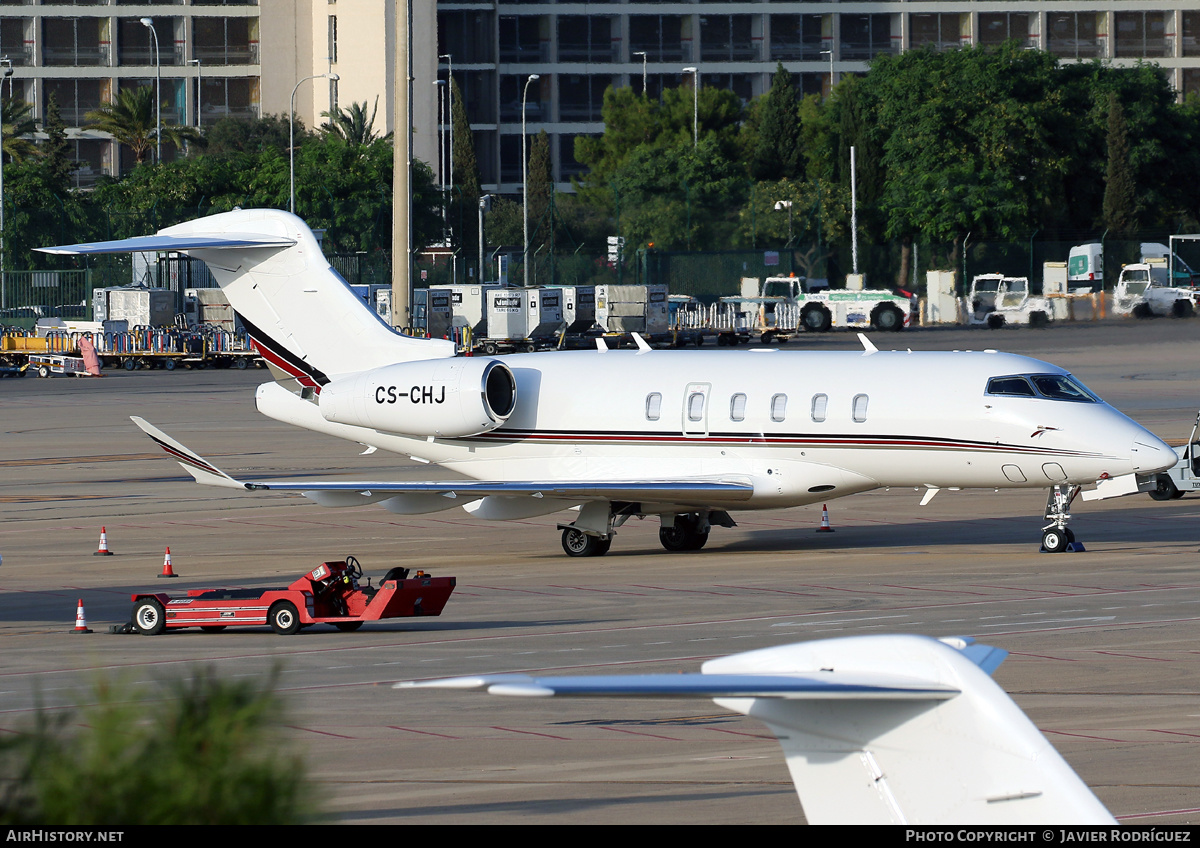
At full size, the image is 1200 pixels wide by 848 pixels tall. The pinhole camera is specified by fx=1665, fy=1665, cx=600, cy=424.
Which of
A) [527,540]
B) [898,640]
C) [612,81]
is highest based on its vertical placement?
[612,81]

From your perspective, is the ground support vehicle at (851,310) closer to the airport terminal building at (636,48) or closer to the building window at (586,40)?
the airport terminal building at (636,48)

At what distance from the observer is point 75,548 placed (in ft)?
85.6

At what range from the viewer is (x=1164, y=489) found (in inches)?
1232

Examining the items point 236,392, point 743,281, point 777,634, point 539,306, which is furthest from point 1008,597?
point 743,281

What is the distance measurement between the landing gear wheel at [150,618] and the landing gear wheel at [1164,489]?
19.9 m

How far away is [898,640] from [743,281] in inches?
3411

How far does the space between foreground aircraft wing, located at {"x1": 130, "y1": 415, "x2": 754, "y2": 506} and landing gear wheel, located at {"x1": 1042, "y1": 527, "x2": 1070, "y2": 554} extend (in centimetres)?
440

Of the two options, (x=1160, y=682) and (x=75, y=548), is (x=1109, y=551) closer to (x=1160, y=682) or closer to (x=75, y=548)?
(x=1160, y=682)

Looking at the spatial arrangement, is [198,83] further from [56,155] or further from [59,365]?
[59,365]

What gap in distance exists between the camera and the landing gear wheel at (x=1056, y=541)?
24125 mm

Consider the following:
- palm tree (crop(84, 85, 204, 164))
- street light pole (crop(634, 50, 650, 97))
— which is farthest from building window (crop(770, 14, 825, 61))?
palm tree (crop(84, 85, 204, 164))

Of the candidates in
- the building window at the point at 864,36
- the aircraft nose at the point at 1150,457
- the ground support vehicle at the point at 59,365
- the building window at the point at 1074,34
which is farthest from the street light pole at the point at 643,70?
the aircraft nose at the point at 1150,457

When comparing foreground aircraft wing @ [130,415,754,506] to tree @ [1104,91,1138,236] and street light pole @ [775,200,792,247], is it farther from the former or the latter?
tree @ [1104,91,1138,236]

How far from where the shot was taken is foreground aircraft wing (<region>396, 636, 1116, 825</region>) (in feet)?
16.9
